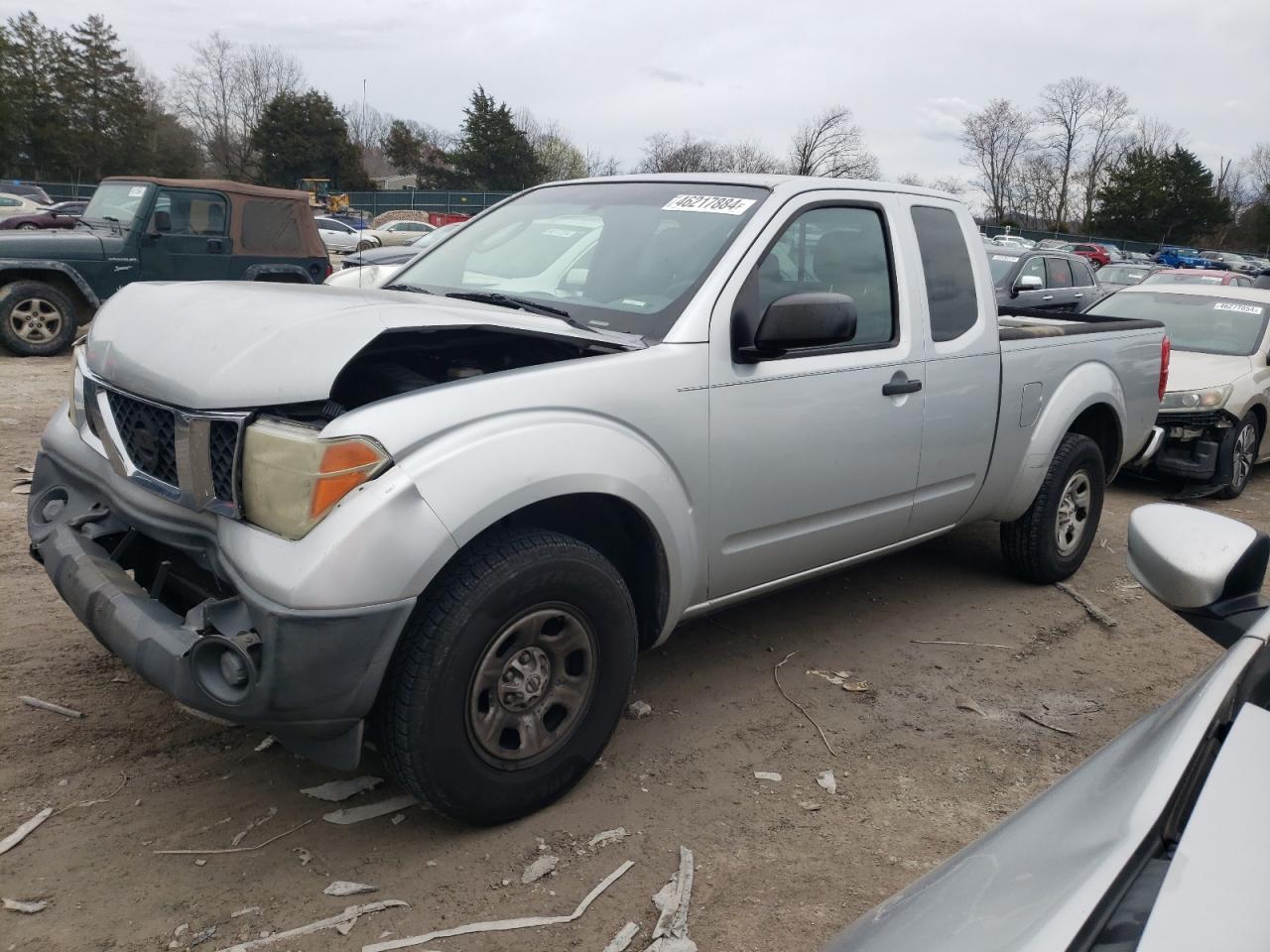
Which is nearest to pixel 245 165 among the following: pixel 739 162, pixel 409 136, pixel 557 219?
pixel 409 136

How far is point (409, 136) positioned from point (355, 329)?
66.9 m

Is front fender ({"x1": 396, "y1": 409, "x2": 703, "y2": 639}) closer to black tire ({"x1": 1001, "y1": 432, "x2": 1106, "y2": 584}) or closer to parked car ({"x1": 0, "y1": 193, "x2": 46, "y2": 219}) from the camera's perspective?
black tire ({"x1": 1001, "y1": 432, "x2": 1106, "y2": 584})

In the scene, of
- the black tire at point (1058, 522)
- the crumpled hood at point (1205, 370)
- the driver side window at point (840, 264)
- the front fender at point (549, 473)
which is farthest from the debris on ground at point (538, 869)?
the crumpled hood at point (1205, 370)

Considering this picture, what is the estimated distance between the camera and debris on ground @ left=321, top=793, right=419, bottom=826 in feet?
9.60

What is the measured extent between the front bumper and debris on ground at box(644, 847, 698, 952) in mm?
884

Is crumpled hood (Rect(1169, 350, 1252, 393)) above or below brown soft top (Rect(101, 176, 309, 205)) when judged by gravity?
below

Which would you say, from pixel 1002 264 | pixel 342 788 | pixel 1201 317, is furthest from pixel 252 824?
pixel 1002 264

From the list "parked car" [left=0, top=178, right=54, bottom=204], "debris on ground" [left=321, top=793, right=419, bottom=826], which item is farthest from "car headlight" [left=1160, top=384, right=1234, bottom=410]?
"parked car" [left=0, top=178, right=54, bottom=204]

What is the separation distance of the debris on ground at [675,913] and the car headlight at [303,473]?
132cm

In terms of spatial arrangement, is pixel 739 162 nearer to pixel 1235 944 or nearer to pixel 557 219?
pixel 557 219

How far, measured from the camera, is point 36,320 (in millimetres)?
10633

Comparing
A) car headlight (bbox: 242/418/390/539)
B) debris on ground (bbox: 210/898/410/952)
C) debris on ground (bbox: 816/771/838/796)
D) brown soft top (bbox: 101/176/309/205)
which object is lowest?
debris on ground (bbox: 816/771/838/796)

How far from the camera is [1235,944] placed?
3.34ft

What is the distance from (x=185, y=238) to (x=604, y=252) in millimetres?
9008
